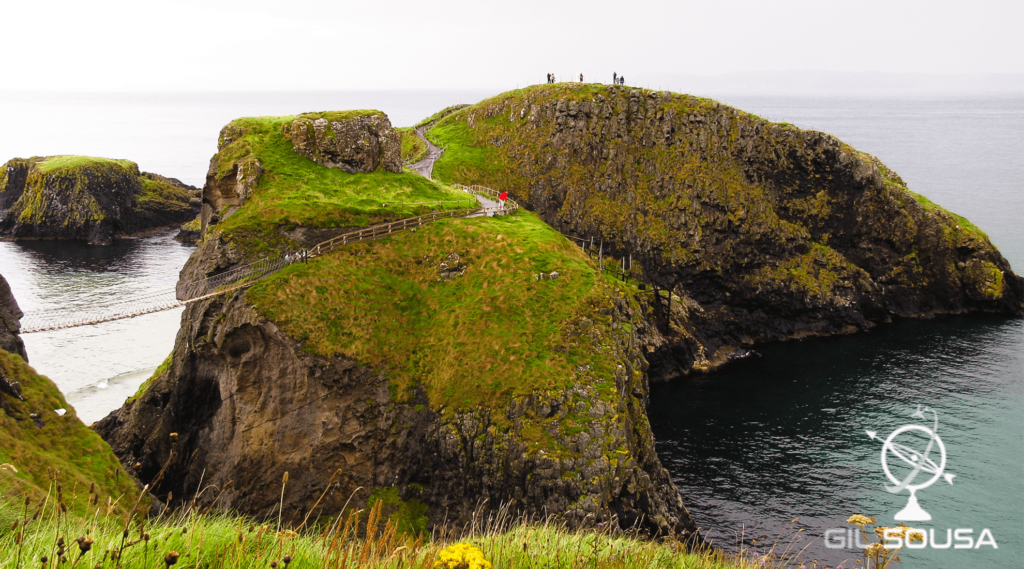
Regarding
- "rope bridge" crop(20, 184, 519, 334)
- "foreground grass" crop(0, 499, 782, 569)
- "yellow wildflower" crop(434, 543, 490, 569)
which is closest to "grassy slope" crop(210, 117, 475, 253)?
"rope bridge" crop(20, 184, 519, 334)

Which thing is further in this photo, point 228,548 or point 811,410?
point 811,410

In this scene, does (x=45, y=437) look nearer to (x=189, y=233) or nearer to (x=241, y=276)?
(x=241, y=276)

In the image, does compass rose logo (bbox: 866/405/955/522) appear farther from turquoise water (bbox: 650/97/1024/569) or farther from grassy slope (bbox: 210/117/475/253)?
grassy slope (bbox: 210/117/475/253)

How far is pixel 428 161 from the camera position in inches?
3669

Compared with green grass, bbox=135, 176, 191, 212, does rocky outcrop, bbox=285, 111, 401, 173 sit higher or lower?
higher

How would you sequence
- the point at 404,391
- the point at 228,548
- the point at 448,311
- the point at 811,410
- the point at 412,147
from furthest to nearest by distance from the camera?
1. the point at 412,147
2. the point at 811,410
3. the point at 448,311
4. the point at 404,391
5. the point at 228,548

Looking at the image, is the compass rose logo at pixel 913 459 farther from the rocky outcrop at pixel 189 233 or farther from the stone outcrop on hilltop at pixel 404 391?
the rocky outcrop at pixel 189 233

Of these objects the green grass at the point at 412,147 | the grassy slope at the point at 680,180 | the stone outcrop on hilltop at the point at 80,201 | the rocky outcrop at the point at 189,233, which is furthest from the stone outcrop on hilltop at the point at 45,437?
the stone outcrop on hilltop at the point at 80,201

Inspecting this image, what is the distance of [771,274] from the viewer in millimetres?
93750

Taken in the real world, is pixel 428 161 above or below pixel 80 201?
above

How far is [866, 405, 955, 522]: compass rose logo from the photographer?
51375 millimetres

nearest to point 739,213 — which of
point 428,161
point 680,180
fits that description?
point 680,180

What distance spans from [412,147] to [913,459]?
253 feet

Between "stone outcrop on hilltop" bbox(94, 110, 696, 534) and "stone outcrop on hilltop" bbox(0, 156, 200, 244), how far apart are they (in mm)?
103988
